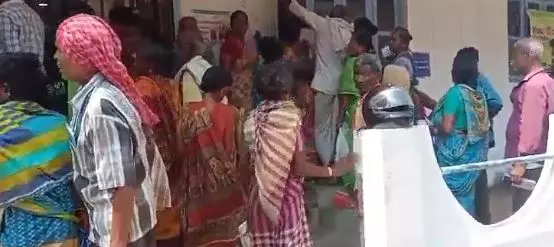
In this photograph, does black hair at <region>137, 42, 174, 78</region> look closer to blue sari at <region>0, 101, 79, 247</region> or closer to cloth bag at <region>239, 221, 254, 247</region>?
cloth bag at <region>239, 221, 254, 247</region>

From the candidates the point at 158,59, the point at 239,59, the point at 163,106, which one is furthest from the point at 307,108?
the point at 163,106

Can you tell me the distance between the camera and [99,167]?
331 centimetres

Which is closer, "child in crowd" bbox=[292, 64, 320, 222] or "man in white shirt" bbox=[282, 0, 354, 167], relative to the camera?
"child in crowd" bbox=[292, 64, 320, 222]

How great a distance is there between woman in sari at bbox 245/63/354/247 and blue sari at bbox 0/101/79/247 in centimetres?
130

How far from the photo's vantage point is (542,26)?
10.9 metres

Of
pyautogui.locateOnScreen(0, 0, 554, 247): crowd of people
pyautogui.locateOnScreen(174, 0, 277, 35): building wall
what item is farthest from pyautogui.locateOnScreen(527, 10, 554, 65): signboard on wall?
pyautogui.locateOnScreen(174, 0, 277, 35): building wall

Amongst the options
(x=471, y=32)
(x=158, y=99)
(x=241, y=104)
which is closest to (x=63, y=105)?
(x=158, y=99)

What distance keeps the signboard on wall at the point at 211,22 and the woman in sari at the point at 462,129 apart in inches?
97.8

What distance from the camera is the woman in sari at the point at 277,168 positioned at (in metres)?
4.59

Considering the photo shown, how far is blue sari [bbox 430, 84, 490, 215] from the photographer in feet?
21.2

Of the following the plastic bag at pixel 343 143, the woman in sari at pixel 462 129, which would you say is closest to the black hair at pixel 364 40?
the plastic bag at pixel 343 143

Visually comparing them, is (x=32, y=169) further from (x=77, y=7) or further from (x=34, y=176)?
(x=77, y=7)

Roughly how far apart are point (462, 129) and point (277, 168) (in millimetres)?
2364

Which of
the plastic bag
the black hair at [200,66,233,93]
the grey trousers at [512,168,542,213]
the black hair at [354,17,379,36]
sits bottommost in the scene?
the grey trousers at [512,168,542,213]
